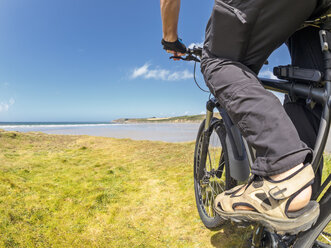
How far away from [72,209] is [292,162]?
217cm

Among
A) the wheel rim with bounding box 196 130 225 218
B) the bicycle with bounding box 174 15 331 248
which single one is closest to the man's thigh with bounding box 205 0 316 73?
the bicycle with bounding box 174 15 331 248

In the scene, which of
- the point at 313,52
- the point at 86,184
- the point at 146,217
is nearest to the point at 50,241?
the point at 146,217

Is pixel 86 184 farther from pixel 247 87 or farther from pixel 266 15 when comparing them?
pixel 266 15

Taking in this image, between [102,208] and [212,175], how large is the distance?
4.30ft

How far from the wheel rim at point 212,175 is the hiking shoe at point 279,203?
3.39ft

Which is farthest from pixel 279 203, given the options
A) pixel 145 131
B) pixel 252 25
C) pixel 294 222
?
pixel 145 131

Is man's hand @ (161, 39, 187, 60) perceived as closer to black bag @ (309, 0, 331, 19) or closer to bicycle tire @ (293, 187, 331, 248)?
black bag @ (309, 0, 331, 19)

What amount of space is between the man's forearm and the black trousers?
28 cm

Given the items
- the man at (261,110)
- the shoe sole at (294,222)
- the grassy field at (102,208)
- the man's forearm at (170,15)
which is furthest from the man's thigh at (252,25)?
the grassy field at (102,208)

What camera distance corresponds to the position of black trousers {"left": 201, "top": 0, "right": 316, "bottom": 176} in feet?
2.65

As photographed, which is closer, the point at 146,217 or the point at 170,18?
the point at 170,18

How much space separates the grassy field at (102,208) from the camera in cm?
164

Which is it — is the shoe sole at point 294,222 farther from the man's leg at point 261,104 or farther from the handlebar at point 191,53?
the handlebar at point 191,53

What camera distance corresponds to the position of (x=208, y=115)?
198 centimetres
